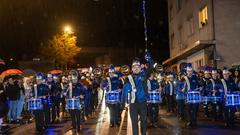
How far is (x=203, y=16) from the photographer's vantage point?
30922mm

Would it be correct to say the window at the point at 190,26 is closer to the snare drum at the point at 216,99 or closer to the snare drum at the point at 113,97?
the snare drum at the point at 216,99

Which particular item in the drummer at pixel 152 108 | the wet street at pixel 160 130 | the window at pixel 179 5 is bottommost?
the wet street at pixel 160 130

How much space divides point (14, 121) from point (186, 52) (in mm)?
Answer: 17964

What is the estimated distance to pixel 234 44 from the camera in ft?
93.4

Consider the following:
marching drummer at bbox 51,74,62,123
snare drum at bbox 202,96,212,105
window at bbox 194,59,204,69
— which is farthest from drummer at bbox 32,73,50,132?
window at bbox 194,59,204,69

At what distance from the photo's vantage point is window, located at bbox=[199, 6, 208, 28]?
30.0 metres

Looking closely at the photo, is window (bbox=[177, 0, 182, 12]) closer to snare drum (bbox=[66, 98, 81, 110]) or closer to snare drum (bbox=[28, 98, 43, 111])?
snare drum (bbox=[28, 98, 43, 111])

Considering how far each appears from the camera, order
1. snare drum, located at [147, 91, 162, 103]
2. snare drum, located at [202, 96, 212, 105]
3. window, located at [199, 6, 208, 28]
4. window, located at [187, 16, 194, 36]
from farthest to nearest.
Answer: window, located at [187, 16, 194, 36] < window, located at [199, 6, 208, 28] < snare drum, located at [202, 96, 212, 105] < snare drum, located at [147, 91, 162, 103]

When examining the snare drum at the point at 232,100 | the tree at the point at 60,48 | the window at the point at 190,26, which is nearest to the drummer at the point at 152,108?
Answer: the snare drum at the point at 232,100

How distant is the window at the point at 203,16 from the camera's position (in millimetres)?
30041

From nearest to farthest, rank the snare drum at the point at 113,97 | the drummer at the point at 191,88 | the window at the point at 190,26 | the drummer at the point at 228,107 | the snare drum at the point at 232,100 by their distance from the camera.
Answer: the snare drum at the point at 232,100 < the drummer at the point at 228,107 < the drummer at the point at 191,88 < the snare drum at the point at 113,97 < the window at the point at 190,26

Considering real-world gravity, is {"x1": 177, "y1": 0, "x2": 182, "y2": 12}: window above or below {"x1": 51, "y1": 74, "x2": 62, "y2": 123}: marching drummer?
above

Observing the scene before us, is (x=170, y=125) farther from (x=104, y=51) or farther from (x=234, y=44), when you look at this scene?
(x=104, y=51)

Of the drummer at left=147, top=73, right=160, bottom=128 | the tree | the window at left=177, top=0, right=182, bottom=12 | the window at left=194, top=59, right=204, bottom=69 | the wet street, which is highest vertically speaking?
the window at left=177, top=0, right=182, bottom=12
